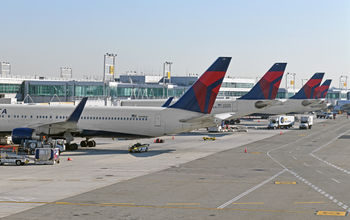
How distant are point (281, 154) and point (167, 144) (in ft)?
54.4

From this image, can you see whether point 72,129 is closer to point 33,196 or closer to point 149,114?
point 149,114

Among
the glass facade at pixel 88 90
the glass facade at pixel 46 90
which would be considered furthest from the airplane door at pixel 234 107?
the glass facade at pixel 46 90

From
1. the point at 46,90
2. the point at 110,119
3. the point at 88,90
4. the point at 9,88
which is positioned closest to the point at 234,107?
the point at 110,119

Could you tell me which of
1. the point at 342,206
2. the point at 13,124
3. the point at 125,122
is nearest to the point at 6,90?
the point at 13,124

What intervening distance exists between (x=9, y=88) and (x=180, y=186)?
77.3 meters

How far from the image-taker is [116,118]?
59.9 m

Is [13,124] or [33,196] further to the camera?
[13,124]

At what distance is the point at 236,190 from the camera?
117 ft

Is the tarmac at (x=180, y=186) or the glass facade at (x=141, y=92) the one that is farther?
the glass facade at (x=141, y=92)

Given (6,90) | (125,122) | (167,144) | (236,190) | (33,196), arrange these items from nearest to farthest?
(33,196), (236,190), (125,122), (167,144), (6,90)

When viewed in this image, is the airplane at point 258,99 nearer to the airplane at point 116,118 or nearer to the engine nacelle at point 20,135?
the airplane at point 116,118

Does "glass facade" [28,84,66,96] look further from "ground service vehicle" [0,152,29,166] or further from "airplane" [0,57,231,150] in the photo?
"ground service vehicle" [0,152,29,166]

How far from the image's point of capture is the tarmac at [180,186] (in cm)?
2867

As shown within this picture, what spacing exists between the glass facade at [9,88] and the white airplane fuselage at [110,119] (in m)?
43.3
